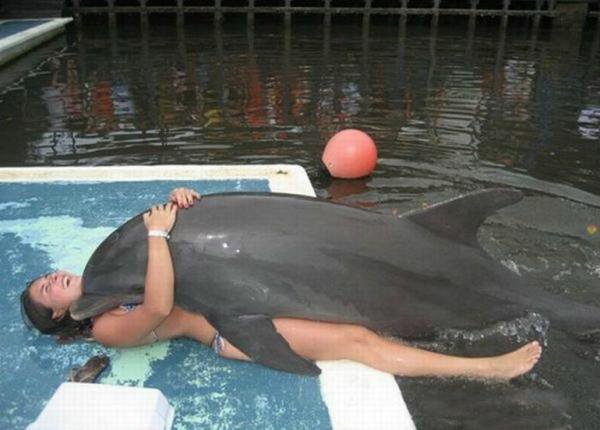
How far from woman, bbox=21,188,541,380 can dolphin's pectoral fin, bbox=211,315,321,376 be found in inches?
4.1

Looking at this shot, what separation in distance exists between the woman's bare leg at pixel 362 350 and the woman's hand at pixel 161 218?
2.45 ft

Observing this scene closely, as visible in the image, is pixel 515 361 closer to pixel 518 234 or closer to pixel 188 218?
pixel 188 218

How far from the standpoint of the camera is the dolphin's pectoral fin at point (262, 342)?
11.0 feet

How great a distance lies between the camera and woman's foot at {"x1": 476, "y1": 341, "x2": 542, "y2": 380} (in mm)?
3793

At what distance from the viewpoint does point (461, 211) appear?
393 centimetres

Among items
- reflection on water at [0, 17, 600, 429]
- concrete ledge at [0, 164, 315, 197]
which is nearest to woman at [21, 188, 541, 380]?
reflection on water at [0, 17, 600, 429]

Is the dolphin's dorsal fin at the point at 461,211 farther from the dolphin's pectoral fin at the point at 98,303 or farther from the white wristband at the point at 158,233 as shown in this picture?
the dolphin's pectoral fin at the point at 98,303

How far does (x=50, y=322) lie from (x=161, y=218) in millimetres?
876

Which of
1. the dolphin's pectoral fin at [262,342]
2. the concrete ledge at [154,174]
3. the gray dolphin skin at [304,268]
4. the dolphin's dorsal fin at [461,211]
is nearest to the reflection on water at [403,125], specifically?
the gray dolphin skin at [304,268]

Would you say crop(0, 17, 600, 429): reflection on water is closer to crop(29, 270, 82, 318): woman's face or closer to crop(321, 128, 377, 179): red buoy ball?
crop(321, 128, 377, 179): red buoy ball

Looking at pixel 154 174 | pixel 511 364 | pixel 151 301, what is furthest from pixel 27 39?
pixel 511 364

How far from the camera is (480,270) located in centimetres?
399

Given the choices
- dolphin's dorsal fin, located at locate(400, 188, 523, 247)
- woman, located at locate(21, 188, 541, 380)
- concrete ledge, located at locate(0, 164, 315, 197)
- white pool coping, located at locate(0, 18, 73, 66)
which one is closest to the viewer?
woman, located at locate(21, 188, 541, 380)

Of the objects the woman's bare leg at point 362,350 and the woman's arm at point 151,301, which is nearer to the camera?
the woman's arm at point 151,301
